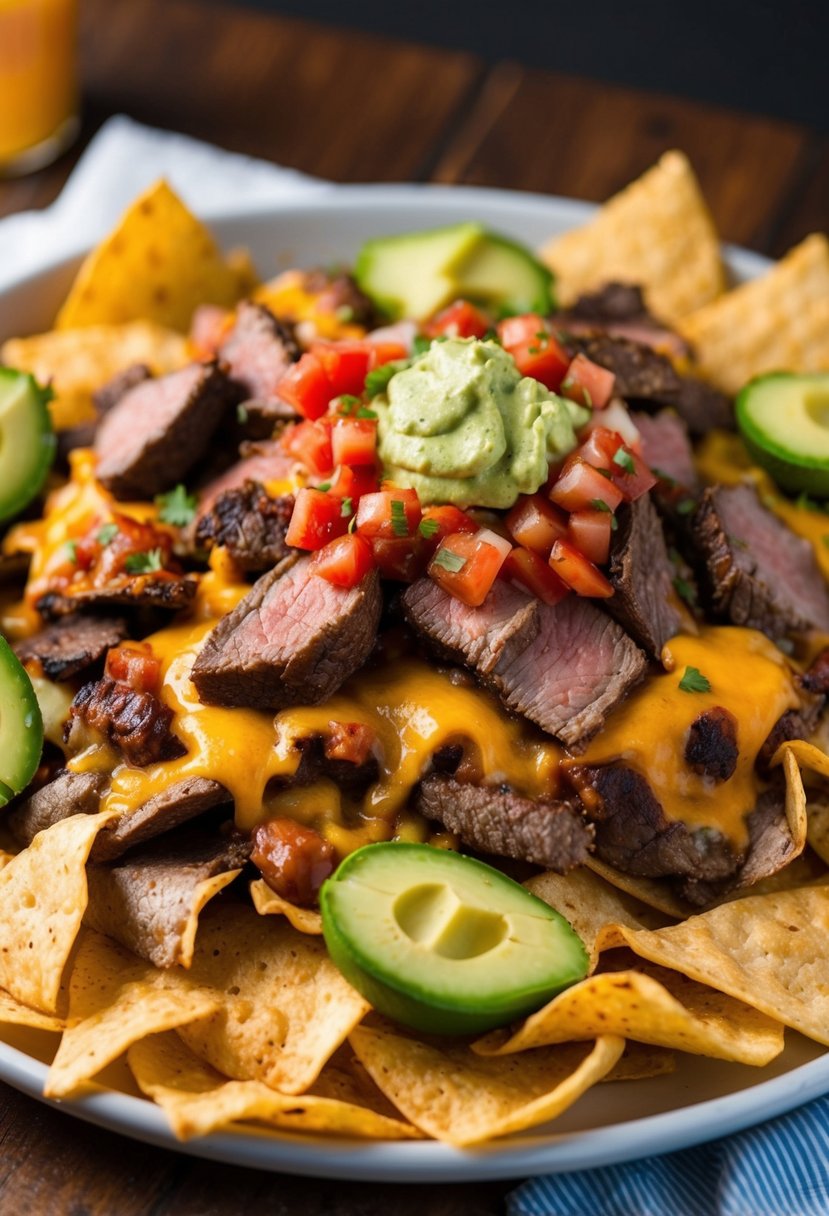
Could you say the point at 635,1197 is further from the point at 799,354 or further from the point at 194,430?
the point at 799,354

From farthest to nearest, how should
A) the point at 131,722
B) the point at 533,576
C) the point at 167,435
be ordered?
the point at 167,435
the point at 533,576
the point at 131,722

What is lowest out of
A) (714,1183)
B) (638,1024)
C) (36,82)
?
(714,1183)

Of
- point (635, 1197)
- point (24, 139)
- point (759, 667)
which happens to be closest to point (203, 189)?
point (24, 139)

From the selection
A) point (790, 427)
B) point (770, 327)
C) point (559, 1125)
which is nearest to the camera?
point (559, 1125)

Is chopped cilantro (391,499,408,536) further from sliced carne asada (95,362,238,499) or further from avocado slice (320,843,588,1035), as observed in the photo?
sliced carne asada (95,362,238,499)

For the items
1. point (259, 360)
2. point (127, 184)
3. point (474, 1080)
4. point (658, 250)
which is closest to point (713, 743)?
point (474, 1080)

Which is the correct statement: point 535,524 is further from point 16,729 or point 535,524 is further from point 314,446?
point 16,729

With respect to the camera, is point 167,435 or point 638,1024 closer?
point 638,1024
